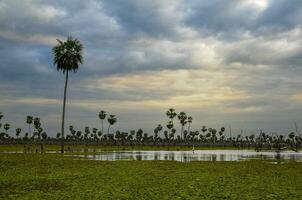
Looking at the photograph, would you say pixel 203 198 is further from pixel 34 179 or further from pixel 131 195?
pixel 34 179

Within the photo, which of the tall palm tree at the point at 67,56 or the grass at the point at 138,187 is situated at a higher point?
the tall palm tree at the point at 67,56

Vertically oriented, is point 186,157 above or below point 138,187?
above

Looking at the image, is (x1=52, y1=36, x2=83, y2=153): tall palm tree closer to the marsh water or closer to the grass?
the marsh water

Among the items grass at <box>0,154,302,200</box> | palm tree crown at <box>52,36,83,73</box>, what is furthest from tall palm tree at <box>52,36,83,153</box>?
grass at <box>0,154,302,200</box>

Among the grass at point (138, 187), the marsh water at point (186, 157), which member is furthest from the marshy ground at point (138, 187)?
the marsh water at point (186, 157)

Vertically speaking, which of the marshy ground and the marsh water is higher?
the marsh water

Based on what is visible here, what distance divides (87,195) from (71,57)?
5970 centimetres

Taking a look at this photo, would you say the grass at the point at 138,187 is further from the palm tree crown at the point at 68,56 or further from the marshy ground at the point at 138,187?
the palm tree crown at the point at 68,56

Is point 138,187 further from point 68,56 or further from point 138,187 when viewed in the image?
point 68,56

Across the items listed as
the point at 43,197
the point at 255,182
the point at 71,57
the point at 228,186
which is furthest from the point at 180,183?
the point at 71,57

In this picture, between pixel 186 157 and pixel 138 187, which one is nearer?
pixel 138 187

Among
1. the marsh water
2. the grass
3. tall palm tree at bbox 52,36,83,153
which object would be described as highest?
tall palm tree at bbox 52,36,83,153

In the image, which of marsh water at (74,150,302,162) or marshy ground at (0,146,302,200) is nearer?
marshy ground at (0,146,302,200)

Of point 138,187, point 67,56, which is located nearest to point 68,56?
point 67,56
